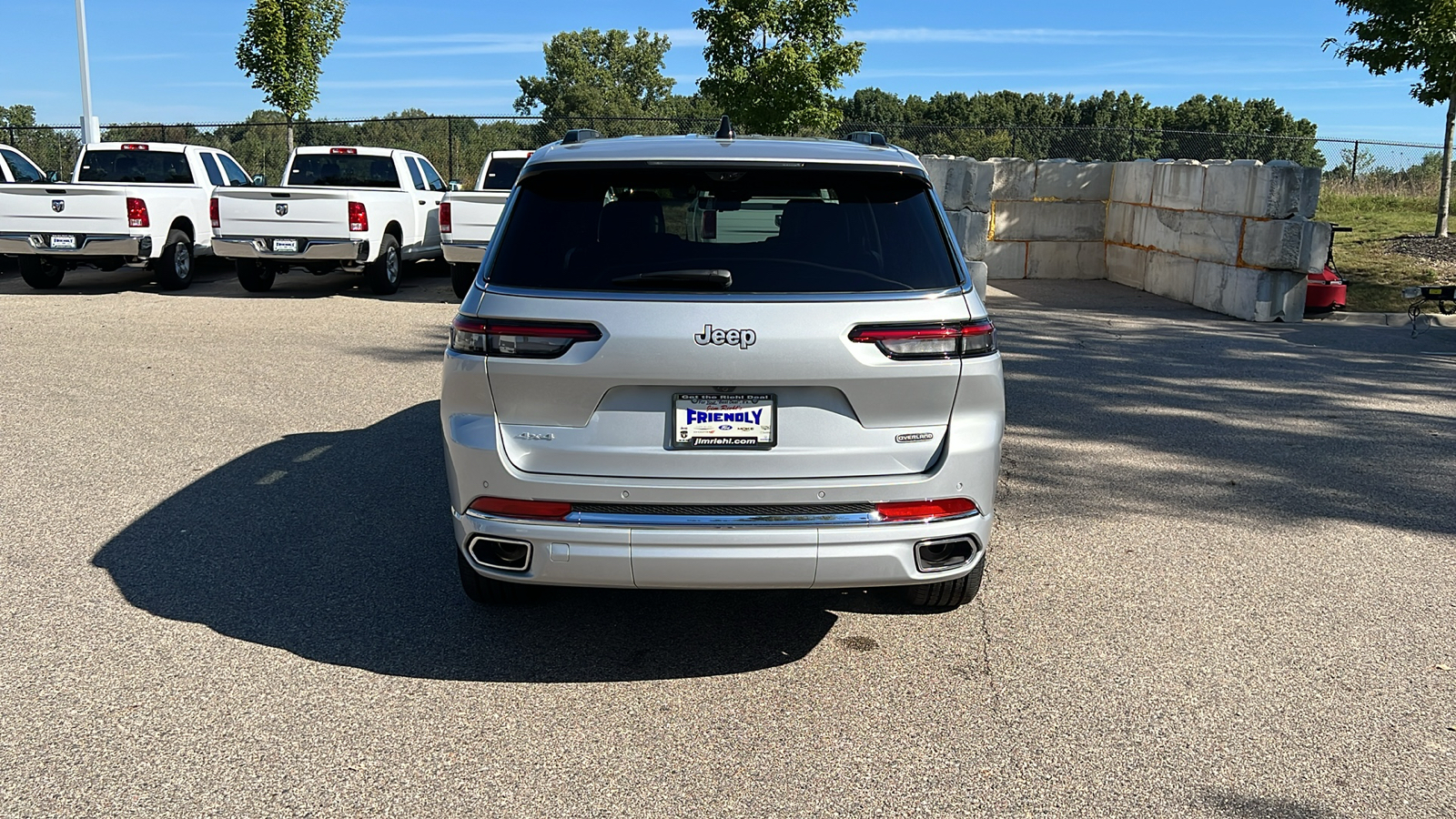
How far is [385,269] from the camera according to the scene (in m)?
15.9

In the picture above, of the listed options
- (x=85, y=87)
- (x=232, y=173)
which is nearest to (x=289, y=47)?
(x=85, y=87)

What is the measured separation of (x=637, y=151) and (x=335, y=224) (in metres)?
11.9

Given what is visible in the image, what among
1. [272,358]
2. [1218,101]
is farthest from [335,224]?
[1218,101]

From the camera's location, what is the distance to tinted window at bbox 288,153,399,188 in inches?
657

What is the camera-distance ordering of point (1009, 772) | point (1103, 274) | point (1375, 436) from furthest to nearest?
1. point (1103, 274)
2. point (1375, 436)
3. point (1009, 772)

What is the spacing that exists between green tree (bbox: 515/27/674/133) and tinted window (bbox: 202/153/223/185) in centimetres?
9532

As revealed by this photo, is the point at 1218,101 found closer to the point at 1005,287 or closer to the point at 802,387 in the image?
the point at 1005,287

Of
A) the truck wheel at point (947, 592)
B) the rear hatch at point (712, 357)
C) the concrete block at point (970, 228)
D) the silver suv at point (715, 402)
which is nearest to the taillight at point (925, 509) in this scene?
the silver suv at point (715, 402)

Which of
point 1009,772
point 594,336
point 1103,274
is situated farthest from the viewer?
point 1103,274

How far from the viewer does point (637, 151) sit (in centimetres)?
412

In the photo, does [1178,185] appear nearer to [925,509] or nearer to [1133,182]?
[1133,182]

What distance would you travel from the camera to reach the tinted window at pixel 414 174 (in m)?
17.2

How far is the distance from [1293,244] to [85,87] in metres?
20.9


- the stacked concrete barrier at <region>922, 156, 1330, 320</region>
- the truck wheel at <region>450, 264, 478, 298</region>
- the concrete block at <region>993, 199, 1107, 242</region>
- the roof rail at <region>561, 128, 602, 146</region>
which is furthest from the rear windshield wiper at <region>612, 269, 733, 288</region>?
the concrete block at <region>993, 199, 1107, 242</region>
